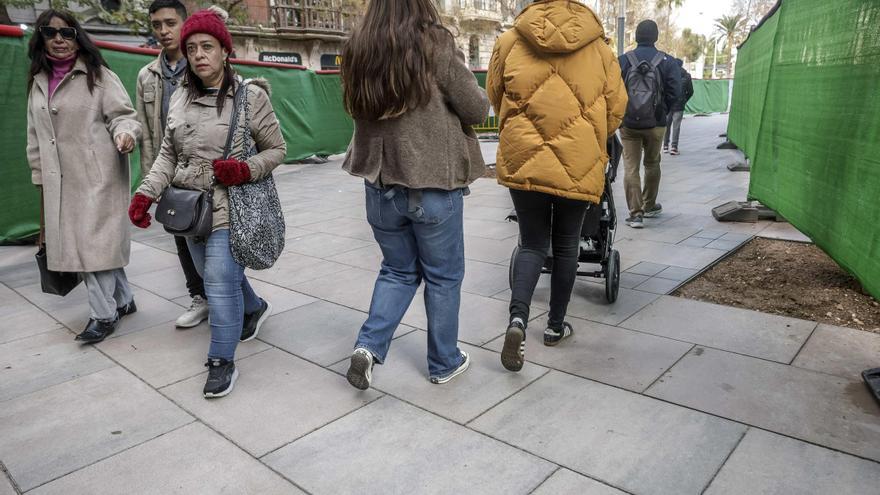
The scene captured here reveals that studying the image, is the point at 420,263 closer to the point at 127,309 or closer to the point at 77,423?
the point at 77,423

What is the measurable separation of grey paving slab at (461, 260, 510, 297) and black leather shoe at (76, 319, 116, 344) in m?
2.42

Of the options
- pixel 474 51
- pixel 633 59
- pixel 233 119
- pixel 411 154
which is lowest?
pixel 411 154

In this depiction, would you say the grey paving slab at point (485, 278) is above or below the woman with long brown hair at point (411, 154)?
below

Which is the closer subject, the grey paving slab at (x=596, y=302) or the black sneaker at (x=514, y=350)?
the black sneaker at (x=514, y=350)

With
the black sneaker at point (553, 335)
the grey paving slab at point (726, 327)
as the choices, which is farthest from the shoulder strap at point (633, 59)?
the black sneaker at point (553, 335)

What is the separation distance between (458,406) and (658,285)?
235 cm

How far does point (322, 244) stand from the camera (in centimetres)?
648

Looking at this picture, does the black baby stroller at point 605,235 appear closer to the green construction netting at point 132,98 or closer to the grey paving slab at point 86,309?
the grey paving slab at point 86,309

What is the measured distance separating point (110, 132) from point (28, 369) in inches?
57.9

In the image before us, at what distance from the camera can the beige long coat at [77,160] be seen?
379 cm

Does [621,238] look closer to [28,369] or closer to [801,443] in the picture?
[801,443]

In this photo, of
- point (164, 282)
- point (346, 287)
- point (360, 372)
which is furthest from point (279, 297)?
point (360, 372)

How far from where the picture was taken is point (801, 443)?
2.55 m

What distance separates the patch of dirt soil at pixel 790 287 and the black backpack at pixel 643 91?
1.60 metres
